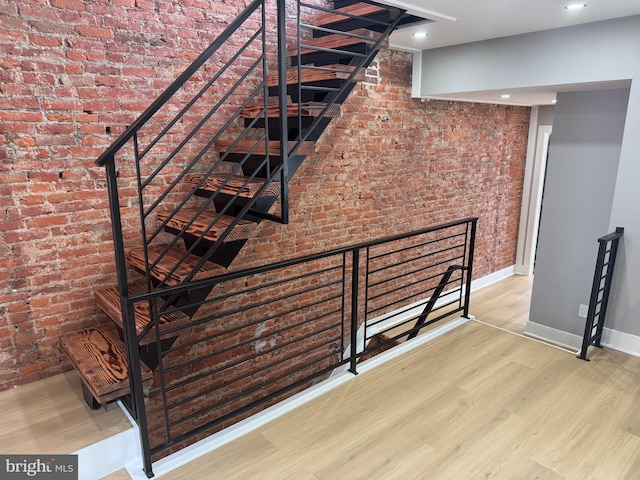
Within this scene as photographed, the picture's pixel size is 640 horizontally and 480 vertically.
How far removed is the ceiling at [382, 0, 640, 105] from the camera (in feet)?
8.39

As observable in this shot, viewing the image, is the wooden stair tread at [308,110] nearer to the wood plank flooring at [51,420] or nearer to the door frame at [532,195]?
the wood plank flooring at [51,420]

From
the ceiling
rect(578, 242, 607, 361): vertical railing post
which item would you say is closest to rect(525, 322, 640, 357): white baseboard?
rect(578, 242, 607, 361): vertical railing post

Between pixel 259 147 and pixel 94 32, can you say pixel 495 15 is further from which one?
pixel 94 32

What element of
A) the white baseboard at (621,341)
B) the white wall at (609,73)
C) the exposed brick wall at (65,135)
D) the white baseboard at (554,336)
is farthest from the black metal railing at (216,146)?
the white baseboard at (554,336)

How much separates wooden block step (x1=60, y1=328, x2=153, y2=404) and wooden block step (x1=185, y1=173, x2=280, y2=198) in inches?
40.4

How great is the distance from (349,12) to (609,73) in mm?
1860

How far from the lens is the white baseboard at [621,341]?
3098 millimetres

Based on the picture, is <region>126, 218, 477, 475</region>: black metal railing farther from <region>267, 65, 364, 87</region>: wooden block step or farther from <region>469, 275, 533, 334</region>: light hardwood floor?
<region>469, 275, 533, 334</region>: light hardwood floor

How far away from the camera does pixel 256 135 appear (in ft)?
10.8

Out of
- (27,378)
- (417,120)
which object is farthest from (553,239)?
(27,378)

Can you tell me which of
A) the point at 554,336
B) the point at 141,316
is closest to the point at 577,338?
the point at 554,336

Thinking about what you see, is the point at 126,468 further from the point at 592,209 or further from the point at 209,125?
the point at 592,209

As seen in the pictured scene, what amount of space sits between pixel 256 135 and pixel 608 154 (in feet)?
9.62

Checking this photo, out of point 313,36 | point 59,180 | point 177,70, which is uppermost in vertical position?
point 313,36
